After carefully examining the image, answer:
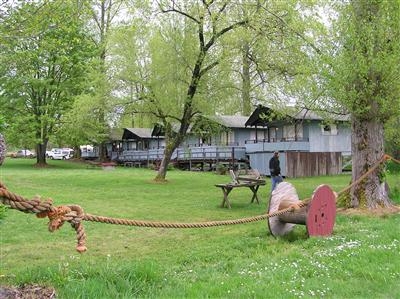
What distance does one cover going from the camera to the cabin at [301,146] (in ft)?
110

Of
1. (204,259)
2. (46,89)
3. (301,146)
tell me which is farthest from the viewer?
(46,89)

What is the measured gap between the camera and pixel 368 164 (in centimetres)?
1223

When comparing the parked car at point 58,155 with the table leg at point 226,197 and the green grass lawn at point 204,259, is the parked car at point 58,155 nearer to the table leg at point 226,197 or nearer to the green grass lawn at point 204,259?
the green grass lawn at point 204,259

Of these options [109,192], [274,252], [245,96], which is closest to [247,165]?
[245,96]

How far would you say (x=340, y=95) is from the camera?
12141 mm

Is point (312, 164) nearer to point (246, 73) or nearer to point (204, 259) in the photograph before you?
point (246, 73)

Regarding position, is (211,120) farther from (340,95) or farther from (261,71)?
(340,95)

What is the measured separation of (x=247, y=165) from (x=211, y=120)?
13.0 m

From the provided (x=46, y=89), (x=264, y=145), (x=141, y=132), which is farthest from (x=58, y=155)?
(x=264, y=145)

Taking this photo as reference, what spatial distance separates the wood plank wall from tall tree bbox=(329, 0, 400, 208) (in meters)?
20.7

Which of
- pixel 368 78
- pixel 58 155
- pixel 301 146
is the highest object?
pixel 368 78

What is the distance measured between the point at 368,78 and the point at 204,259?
686 centimetres

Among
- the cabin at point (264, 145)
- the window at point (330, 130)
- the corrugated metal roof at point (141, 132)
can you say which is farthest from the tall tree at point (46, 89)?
the window at point (330, 130)

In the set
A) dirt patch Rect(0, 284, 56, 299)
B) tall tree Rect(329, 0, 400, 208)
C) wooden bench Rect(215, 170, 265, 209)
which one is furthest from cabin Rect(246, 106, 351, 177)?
dirt patch Rect(0, 284, 56, 299)
